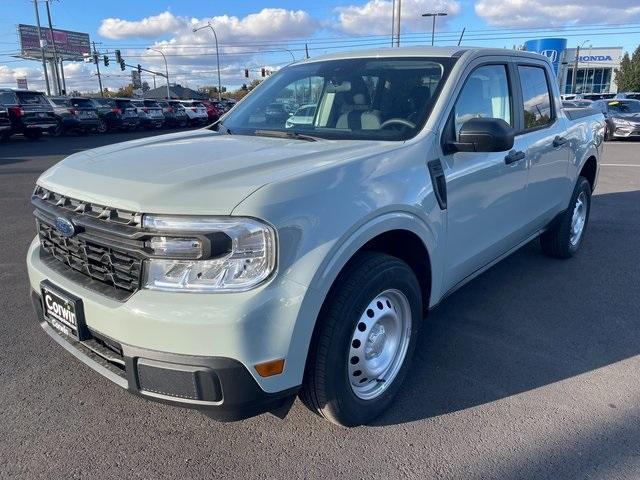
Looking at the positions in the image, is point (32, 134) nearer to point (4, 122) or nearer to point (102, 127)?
point (4, 122)

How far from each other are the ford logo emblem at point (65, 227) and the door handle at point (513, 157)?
259 cm

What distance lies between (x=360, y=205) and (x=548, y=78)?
315 centimetres

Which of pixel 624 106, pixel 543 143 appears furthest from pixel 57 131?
pixel 543 143

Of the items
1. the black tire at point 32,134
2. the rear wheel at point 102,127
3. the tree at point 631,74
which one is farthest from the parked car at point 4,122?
the tree at point 631,74

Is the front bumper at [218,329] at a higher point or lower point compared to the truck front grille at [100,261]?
lower

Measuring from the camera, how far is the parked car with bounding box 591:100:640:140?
1814cm

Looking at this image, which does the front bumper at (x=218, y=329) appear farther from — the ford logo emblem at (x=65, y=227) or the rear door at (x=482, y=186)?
the rear door at (x=482, y=186)

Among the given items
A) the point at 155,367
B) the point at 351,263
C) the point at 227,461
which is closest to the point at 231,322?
the point at 155,367

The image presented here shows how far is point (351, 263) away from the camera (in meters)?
2.40

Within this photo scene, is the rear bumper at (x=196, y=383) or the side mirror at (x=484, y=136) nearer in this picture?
the rear bumper at (x=196, y=383)

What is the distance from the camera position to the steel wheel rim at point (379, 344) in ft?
8.23

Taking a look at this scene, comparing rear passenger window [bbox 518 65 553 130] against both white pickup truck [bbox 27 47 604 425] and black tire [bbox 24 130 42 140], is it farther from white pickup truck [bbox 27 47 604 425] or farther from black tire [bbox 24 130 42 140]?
black tire [bbox 24 130 42 140]

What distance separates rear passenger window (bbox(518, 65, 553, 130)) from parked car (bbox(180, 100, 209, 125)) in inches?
1140

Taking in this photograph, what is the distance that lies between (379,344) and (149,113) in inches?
1074
